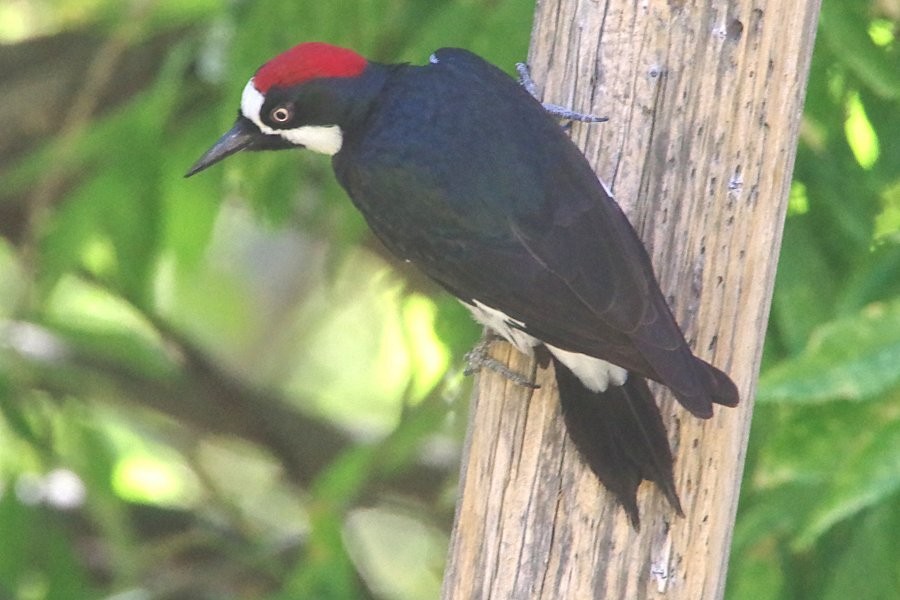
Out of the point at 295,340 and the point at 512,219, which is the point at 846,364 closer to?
the point at 512,219

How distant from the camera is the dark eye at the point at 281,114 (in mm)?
2172

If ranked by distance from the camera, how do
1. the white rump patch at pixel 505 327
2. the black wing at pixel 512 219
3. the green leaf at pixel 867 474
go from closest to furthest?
the green leaf at pixel 867 474 → the black wing at pixel 512 219 → the white rump patch at pixel 505 327

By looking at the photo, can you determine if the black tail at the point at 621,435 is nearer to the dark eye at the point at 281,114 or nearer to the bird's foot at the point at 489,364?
the bird's foot at the point at 489,364

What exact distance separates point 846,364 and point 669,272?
289 mm

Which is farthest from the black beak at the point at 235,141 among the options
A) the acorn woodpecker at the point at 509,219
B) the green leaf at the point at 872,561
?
the green leaf at the point at 872,561

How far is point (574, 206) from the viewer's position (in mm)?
1954

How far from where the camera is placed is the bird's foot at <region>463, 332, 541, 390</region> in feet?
6.61

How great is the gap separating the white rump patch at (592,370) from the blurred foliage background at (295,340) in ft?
0.77

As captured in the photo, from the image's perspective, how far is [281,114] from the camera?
2.18 m

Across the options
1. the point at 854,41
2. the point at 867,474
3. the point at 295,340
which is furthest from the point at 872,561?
the point at 295,340

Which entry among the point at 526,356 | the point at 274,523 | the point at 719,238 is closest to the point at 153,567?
the point at 274,523

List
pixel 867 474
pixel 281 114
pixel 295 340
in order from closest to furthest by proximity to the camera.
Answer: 1. pixel 867 474
2. pixel 281 114
3. pixel 295 340

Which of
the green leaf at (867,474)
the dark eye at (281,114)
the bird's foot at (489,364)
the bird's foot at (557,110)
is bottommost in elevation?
the green leaf at (867,474)

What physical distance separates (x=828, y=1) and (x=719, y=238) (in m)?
0.55
